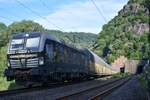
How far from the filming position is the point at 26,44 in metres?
27.9

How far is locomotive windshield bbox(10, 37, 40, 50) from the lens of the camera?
27719 mm

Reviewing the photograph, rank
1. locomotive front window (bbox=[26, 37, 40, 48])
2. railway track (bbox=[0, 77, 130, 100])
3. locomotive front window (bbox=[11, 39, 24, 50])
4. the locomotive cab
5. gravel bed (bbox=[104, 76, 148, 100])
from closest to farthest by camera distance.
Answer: railway track (bbox=[0, 77, 130, 100]), gravel bed (bbox=[104, 76, 148, 100]), the locomotive cab, locomotive front window (bbox=[26, 37, 40, 48]), locomotive front window (bbox=[11, 39, 24, 50])

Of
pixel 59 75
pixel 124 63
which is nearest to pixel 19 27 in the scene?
pixel 124 63

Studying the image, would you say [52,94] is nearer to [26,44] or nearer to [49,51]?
[49,51]

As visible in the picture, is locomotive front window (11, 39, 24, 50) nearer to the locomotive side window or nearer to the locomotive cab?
the locomotive cab

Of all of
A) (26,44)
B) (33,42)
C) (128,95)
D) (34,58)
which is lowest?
(128,95)

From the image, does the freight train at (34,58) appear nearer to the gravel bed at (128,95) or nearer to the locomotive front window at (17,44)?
the locomotive front window at (17,44)

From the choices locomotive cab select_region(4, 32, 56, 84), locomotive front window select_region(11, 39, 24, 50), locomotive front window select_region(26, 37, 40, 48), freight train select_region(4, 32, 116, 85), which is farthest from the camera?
locomotive front window select_region(11, 39, 24, 50)

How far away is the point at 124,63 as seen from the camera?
15512 centimetres

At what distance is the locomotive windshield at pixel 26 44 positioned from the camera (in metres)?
27.7

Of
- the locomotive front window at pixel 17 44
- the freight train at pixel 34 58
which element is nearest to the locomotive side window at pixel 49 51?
the freight train at pixel 34 58

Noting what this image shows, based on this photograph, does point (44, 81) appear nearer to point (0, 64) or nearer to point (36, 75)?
point (36, 75)

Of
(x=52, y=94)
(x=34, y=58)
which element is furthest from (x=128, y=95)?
(x=34, y=58)

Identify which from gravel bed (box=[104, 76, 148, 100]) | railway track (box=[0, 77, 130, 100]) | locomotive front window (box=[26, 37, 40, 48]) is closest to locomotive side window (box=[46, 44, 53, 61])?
locomotive front window (box=[26, 37, 40, 48])
